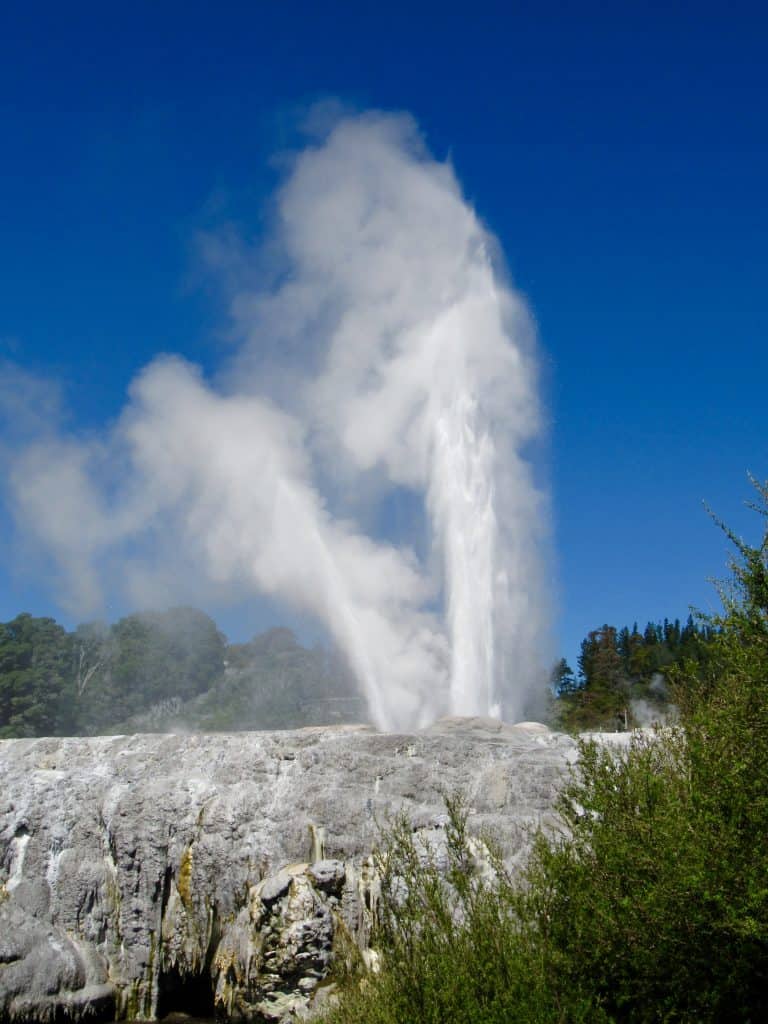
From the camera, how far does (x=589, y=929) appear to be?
9.97 meters

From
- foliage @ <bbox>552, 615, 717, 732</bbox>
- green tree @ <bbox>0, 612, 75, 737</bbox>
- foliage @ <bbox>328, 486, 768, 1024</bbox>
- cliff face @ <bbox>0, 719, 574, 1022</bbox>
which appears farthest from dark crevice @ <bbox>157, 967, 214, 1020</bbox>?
green tree @ <bbox>0, 612, 75, 737</bbox>

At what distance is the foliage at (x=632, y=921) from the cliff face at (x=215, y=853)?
7378mm

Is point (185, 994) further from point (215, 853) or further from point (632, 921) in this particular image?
point (632, 921)

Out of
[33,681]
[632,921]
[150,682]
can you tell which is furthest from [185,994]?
[150,682]

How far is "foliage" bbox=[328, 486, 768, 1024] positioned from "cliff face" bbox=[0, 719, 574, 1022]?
7378mm

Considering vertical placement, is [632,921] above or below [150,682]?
below

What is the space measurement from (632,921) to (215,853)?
14.3 m

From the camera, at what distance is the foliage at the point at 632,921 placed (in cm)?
891

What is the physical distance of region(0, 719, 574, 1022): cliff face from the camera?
60.3 feet

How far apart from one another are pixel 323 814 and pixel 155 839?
15.1 ft

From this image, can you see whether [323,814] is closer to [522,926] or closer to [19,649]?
[522,926]

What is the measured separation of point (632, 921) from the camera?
9.68 metres

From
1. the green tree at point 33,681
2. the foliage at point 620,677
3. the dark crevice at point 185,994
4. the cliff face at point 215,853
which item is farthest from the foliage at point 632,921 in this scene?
the green tree at point 33,681

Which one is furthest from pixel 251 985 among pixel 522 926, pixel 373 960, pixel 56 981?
pixel 522 926
